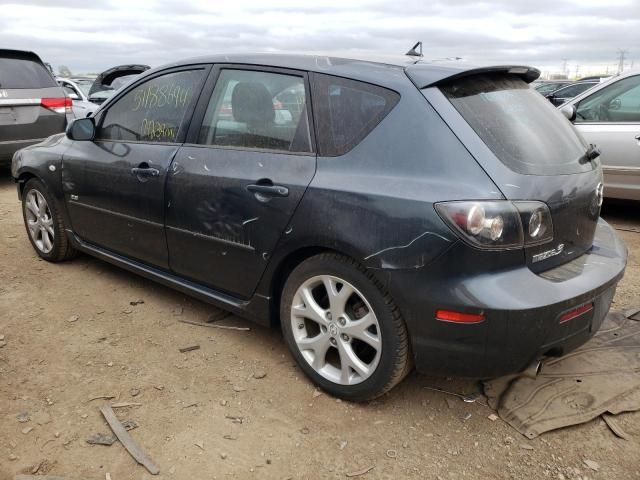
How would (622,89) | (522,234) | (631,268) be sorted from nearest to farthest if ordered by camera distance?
(522,234)
(631,268)
(622,89)

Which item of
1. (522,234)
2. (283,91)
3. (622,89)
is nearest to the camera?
(522,234)

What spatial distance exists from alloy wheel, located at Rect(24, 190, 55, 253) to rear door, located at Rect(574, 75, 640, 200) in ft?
16.5

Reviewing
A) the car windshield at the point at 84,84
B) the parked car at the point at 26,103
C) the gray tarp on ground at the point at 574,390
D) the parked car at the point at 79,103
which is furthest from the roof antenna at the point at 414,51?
the car windshield at the point at 84,84

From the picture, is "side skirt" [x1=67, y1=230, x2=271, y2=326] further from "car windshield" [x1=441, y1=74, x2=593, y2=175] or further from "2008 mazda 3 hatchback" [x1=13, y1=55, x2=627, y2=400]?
"car windshield" [x1=441, y1=74, x2=593, y2=175]

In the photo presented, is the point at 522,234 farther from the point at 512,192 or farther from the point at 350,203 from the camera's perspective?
the point at 350,203

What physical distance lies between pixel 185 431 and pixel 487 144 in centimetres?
181

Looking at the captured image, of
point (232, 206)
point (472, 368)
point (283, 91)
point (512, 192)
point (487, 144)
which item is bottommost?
point (472, 368)

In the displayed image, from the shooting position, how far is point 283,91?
2949 millimetres

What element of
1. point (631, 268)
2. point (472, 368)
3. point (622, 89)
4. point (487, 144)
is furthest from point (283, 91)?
point (622, 89)

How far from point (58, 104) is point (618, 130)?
6815mm

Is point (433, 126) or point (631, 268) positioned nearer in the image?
point (433, 126)

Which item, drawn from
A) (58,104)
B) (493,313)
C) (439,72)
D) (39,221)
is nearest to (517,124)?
(439,72)

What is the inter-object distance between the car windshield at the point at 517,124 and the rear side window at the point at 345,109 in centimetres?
30

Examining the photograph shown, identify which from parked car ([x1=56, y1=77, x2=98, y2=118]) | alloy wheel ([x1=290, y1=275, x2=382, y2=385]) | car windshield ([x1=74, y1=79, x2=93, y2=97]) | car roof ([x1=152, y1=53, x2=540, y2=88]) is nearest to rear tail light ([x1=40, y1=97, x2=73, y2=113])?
parked car ([x1=56, y1=77, x2=98, y2=118])
